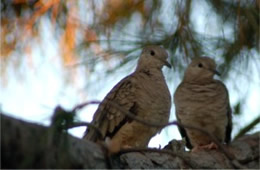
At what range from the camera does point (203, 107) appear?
353 cm

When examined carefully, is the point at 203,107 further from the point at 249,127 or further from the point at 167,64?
the point at 249,127

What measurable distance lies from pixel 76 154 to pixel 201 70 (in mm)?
1817

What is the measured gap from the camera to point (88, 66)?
11.6 feet

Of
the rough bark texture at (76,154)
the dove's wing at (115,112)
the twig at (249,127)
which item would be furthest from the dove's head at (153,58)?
the rough bark texture at (76,154)

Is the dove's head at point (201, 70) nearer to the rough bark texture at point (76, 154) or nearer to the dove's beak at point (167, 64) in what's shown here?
the dove's beak at point (167, 64)

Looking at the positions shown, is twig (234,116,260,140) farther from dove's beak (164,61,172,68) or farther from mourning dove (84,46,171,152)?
dove's beak (164,61,172,68)

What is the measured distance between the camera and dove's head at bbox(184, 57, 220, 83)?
3670 mm

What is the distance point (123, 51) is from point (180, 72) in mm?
474

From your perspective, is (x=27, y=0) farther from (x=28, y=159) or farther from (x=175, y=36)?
(x=28, y=159)

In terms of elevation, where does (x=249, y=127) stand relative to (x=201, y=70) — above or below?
below

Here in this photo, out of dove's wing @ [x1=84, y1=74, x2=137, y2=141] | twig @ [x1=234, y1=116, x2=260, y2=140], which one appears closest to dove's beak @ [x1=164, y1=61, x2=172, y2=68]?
dove's wing @ [x1=84, y1=74, x2=137, y2=141]

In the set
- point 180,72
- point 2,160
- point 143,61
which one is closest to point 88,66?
point 143,61

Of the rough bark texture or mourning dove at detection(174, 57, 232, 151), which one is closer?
the rough bark texture

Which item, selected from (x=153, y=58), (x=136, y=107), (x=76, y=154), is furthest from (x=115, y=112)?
(x=76, y=154)
